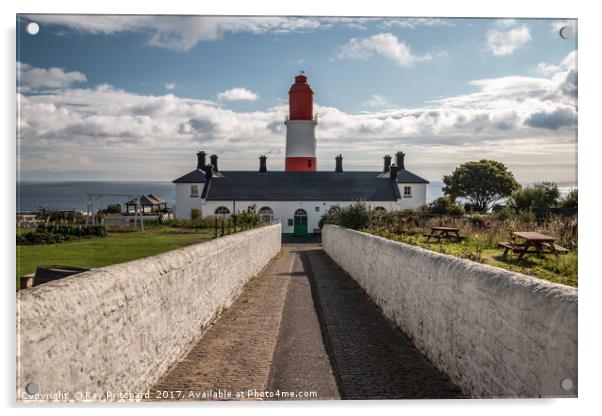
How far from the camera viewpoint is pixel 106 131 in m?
5.86

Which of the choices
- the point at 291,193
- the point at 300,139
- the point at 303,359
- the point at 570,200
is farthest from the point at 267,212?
the point at 570,200

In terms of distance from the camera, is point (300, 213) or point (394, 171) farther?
point (394, 171)

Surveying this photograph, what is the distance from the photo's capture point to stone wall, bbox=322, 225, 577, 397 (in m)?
3.50

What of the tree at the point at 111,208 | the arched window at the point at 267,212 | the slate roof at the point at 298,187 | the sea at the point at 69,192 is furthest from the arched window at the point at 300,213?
the sea at the point at 69,192

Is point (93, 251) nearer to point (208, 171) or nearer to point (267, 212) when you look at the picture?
→ point (267, 212)

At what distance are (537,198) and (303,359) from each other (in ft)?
15.0

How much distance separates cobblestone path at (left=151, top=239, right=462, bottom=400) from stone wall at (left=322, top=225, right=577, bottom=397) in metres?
0.34

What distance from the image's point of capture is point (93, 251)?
898 centimetres

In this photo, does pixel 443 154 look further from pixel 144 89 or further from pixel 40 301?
pixel 40 301

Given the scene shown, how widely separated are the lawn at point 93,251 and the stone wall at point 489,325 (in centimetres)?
405

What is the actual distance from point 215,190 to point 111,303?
37.4 metres

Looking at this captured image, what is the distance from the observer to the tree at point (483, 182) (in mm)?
7850

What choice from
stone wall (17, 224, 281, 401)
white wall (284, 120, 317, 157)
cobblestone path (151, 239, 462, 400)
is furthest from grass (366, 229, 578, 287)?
white wall (284, 120, 317, 157)

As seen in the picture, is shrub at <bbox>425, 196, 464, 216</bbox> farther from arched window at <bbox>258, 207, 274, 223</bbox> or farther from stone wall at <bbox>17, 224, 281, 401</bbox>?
arched window at <bbox>258, 207, 274, 223</bbox>
